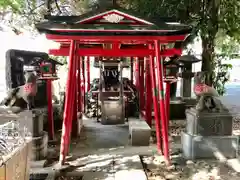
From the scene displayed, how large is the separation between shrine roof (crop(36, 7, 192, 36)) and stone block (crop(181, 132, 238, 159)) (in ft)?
9.68

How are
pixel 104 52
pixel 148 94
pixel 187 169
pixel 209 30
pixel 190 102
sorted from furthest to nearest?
pixel 190 102
pixel 148 94
pixel 209 30
pixel 104 52
pixel 187 169

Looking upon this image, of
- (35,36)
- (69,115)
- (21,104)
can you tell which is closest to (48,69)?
(21,104)

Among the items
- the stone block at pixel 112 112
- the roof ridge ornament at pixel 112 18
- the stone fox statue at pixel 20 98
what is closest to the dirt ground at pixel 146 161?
the stone fox statue at pixel 20 98

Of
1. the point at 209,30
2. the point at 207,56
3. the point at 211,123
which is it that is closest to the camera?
the point at 211,123

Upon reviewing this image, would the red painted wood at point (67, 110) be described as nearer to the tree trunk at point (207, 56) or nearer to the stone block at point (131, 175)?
the stone block at point (131, 175)

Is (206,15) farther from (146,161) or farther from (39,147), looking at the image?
(39,147)

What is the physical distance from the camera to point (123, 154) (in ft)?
28.5

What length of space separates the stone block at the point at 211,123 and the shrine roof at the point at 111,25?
2.36m

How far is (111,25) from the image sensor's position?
24.6 ft

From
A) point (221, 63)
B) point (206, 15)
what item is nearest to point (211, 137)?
point (206, 15)

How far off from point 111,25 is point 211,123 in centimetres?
383

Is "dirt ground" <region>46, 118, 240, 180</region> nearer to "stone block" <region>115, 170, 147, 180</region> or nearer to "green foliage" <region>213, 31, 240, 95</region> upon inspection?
"stone block" <region>115, 170, 147, 180</region>

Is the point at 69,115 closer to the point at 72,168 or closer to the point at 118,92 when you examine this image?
the point at 72,168

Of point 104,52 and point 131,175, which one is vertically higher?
point 104,52
